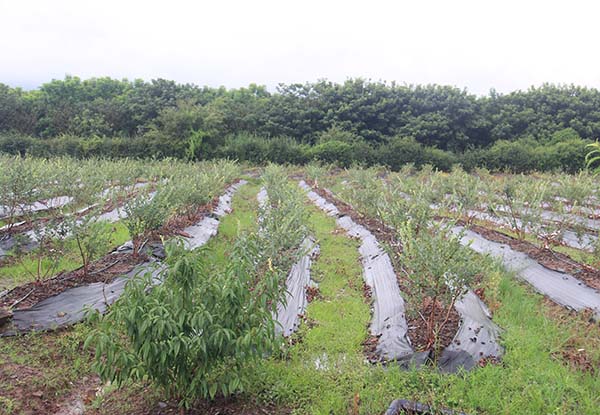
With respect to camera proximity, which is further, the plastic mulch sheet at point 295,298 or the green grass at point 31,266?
the green grass at point 31,266

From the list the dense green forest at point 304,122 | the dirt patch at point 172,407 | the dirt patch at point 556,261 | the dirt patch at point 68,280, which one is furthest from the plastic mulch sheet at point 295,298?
the dense green forest at point 304,122

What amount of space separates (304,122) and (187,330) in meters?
23.5

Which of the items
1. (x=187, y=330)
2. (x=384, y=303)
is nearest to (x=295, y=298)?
(x=384, y=303)

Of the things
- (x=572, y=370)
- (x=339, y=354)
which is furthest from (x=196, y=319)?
(x=572, y=370)

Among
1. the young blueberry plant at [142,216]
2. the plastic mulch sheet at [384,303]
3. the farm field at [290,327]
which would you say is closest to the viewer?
the farm field at [290,327]

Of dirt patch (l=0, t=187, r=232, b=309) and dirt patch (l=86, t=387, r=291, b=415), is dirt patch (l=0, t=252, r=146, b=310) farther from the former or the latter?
dirt patch (l=86, t=387, r=291, b=415)

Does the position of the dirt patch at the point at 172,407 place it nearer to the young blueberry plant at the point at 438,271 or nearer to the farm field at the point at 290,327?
the farm field at the point at 290,327

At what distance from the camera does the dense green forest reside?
73.8 ft

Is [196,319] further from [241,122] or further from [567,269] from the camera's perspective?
[241,122]

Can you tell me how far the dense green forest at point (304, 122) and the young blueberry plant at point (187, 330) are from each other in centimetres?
1970

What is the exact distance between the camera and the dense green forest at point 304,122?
22500 mm

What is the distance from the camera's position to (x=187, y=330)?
108 inches

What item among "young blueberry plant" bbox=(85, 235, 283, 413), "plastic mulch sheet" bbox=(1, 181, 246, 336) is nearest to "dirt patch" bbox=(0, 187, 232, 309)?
"plastic mulch sheet" bbox=(1, 181, 246, 336)

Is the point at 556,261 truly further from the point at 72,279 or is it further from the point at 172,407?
the point at 72,279
